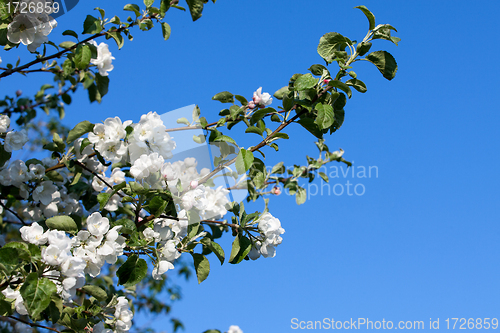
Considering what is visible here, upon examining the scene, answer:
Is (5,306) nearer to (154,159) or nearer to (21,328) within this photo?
(154,159)

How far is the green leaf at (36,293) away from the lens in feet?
4.36

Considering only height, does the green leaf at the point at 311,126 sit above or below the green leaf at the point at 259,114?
below

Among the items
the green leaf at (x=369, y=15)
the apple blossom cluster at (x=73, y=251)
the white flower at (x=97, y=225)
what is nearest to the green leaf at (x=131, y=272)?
the apple blossom cluster at (x=73, y=251)

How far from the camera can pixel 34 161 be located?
2342 millimetres

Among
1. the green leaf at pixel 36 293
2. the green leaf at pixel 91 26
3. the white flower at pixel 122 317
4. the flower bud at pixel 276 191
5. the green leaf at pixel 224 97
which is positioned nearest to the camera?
the green leaf at pixel 36 293

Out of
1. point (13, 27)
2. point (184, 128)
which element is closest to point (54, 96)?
point (13, 27)

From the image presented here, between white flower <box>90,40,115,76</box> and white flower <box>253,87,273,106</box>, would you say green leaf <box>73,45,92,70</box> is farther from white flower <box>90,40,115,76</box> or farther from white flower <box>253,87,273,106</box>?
white flower <box>253,87,273,106</box>

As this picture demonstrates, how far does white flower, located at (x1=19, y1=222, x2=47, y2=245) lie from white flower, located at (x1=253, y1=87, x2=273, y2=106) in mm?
1244

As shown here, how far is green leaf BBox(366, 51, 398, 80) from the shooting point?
1767 mm

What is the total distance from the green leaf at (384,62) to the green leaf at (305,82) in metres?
0.31

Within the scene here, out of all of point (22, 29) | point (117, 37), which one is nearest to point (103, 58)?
point (117, 37)

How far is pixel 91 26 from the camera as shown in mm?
2213

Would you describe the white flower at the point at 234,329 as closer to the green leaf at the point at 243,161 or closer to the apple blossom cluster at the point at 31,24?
the green leaf at the point at 243,161

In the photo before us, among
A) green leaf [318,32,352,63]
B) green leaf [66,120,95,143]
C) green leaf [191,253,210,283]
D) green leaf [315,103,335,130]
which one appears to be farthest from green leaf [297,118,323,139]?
green leaf [66,120,95,143]
